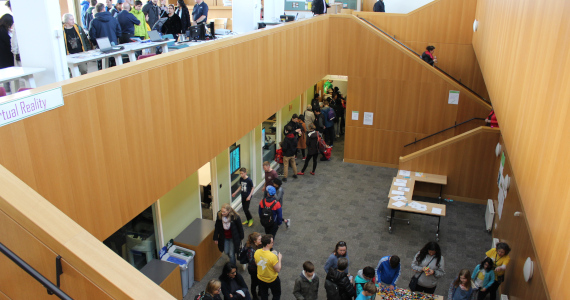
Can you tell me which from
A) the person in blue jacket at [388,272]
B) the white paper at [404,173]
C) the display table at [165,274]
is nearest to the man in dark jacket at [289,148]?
the white paper at [404,173]

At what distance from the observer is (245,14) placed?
39.7 feet

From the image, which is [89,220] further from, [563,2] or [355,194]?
[355,194]

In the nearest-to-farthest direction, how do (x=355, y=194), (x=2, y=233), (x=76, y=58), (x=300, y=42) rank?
(x=2, y=233) < (x=76, y=58) < (x=300, y=42) < (x=355, y=194)

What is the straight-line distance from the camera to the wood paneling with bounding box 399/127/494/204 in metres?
11.0

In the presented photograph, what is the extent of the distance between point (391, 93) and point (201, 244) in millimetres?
7398

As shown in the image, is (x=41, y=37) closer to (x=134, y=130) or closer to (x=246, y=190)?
(x=134, y=130)

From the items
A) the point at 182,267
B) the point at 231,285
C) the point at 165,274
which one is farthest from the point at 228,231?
the point at 231,285

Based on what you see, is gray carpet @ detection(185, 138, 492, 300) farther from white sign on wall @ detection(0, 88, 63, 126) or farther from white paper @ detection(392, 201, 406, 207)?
white sign on wall @ detection(0, 88, 63, 126)

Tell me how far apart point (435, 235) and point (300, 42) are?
17.6 feet

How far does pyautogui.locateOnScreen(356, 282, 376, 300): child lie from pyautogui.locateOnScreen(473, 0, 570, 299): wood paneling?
215cm

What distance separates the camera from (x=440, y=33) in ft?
46.1

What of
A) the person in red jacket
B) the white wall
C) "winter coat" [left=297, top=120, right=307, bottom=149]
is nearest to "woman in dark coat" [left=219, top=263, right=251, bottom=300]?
"winter coat" [left=297, top=120, right=307, bottom=149]

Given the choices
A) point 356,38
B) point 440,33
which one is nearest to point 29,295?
point 356,38

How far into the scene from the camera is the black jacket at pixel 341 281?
258 inches
